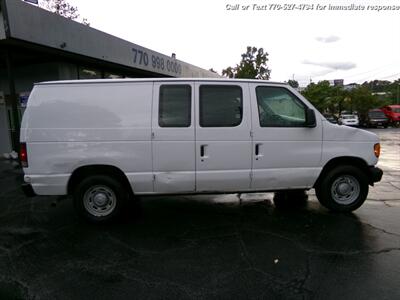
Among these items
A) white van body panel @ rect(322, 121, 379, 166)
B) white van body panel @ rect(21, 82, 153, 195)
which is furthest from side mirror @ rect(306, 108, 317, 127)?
white van body panel @ rect(21, 82, 153, 195)

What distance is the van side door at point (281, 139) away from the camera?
15.7 ft

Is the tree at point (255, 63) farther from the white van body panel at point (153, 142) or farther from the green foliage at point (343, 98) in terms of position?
the white van body panel at point (153, 142)

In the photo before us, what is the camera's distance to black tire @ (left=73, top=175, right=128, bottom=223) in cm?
476

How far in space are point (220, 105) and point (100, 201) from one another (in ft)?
7.85

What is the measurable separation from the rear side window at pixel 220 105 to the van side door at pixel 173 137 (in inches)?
7.3

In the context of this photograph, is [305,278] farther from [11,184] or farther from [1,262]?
[11,184]

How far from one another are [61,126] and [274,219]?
357cm

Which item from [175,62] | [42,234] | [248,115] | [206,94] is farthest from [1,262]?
[175,62]

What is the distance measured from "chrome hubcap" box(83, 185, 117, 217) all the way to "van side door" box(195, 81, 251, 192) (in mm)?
1380

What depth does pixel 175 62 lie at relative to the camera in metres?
16.6

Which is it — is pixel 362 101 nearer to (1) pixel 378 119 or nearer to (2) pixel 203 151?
(1) pixel 378 119

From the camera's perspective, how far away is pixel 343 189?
16.8 feet

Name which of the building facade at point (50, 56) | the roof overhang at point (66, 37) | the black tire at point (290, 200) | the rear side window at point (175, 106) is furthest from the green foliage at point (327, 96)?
the rear side window at point (175, 106)

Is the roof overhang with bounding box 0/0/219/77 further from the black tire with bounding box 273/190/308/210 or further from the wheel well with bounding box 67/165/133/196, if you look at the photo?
the black tire with bounding box 273/190/308/210
